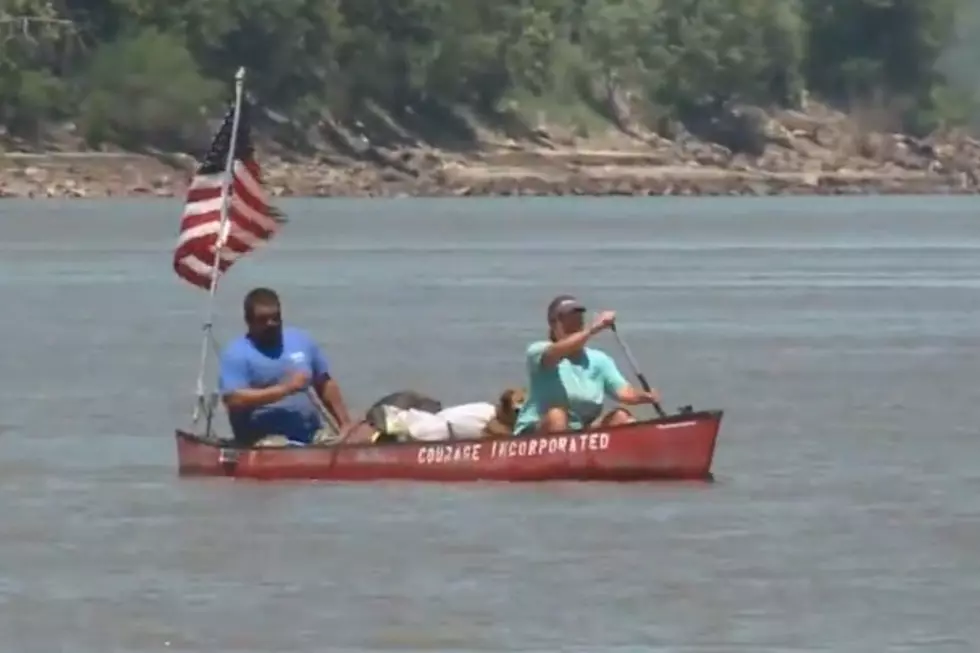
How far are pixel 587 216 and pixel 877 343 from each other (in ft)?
205

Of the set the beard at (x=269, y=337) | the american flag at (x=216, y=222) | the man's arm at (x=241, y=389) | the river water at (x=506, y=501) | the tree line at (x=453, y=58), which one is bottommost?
the tree line at (x=453, y=58)

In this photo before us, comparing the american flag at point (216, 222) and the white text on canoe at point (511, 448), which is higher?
the american flag at point (216, 222)

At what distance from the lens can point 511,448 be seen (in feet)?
86.7

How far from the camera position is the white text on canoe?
26250 millimetres

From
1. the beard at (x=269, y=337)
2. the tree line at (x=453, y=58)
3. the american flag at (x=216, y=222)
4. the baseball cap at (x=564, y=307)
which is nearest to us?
the baseball cap at (x=564, y=307)

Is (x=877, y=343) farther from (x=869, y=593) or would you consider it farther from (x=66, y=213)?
(x=66, y=213)

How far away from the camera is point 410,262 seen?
73.9 meters

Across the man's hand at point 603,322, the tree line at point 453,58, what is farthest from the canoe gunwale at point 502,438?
the tree line at point 453,58

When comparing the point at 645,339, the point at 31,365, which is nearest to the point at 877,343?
the point at 645,339

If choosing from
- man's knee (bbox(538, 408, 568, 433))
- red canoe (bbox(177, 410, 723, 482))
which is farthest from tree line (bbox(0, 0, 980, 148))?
man's knee (bbox(538, 408, 568, 433))

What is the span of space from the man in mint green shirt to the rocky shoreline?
88.3 metres

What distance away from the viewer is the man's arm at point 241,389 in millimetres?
26219

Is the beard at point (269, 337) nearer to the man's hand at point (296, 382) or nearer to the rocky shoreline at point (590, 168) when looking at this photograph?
the man's hand at point (296, 382)

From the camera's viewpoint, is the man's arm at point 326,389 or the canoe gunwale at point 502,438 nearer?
the canoe gunwale at point 502,438
